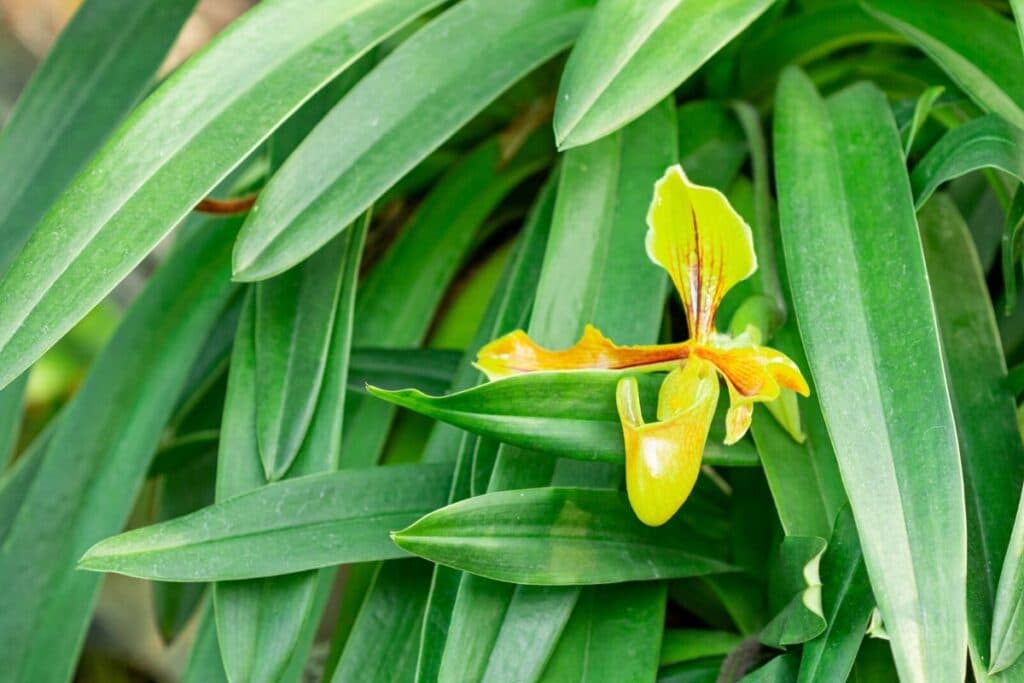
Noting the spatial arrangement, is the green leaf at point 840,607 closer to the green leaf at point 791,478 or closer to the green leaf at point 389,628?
the green leaf at point 791,478

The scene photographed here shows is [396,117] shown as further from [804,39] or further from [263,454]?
[804,39]

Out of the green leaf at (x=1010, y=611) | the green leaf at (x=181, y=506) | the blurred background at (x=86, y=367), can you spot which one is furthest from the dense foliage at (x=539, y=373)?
the blurred background at (x=86, y=367)

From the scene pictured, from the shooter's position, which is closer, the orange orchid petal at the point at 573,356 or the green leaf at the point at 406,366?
the orange orchid petal at the point at 573,356

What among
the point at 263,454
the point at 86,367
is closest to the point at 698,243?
the point at 263,454

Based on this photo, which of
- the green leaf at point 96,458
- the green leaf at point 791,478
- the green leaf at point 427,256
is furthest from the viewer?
the green leaf at point 427,256

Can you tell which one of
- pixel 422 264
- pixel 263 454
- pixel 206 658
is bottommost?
pixel 206 658

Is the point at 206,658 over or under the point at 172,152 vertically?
under
